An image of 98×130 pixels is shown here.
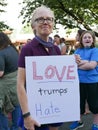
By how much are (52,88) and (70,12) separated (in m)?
16.9

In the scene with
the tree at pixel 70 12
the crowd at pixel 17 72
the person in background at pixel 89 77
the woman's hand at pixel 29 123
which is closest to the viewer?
the woman's hand at pixel 29 123

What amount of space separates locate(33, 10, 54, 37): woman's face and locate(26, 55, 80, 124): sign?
21 cm

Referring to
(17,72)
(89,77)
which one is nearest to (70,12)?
(89,77)

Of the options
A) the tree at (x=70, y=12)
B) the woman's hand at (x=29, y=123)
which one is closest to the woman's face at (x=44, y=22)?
the woman's hand at (x=29, y=123)

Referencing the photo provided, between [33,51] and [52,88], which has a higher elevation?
[33,51]

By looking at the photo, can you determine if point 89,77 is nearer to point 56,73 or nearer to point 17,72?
point 17,72

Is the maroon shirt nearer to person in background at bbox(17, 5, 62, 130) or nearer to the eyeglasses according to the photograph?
person in background at bbox(17, 5, 62, 130)

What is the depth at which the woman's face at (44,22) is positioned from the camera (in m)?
3.05

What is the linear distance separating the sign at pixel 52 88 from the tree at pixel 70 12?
16.0 meters

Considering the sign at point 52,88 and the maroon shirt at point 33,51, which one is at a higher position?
the maroon shirt at point 33,51

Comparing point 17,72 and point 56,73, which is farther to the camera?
point 17,72

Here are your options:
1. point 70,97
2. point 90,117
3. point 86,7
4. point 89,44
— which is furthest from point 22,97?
point 86,7

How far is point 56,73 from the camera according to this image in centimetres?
310

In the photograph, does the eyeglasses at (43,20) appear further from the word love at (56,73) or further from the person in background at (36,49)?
the word love at (56,73)
